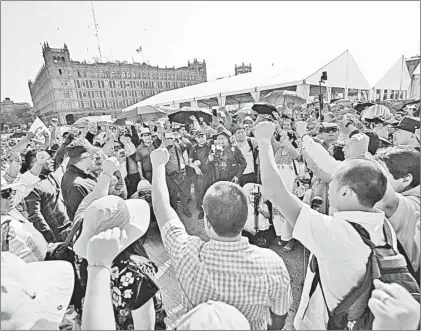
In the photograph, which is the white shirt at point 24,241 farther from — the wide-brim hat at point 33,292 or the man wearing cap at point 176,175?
the man wearing cap at point 176,175

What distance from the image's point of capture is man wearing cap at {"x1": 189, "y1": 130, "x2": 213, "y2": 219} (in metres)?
4.55

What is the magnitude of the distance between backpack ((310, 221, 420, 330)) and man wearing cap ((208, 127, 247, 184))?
2684 mm

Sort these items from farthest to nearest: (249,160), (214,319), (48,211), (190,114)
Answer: (190,114) < (249,160) < (48,211) < (214,319)

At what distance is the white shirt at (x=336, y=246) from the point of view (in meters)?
1.03

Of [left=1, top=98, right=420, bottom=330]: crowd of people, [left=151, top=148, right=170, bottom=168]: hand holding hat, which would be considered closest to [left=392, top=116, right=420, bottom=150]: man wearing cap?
[left=1, top=98, right=420, bottom=330]: crowd of people

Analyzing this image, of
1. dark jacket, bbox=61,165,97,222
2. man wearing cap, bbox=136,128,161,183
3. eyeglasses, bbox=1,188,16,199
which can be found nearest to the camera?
eyeglasses, bbox=1,188,16,199

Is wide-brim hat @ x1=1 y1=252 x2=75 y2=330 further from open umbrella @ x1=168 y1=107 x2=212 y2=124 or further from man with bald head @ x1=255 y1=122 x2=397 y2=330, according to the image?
open umbrella @ x1=168 y1=107 x2=212 y2=124

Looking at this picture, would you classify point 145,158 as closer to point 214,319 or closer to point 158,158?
point 158,158

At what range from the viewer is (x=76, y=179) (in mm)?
2520

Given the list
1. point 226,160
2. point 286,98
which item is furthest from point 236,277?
point 286,98

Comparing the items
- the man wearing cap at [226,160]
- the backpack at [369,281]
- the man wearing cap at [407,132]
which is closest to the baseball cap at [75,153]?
the man wearing cap at [226,160]

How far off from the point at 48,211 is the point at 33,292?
179cm

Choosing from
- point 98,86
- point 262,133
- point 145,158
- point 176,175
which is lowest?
point 176,175

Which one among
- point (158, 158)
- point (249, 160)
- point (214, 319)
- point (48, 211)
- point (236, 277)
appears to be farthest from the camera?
point (249, 160)
